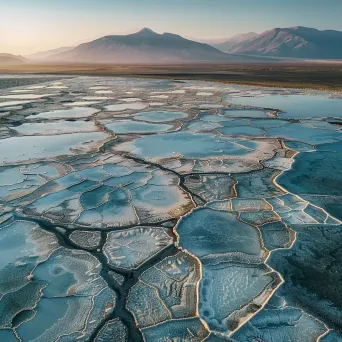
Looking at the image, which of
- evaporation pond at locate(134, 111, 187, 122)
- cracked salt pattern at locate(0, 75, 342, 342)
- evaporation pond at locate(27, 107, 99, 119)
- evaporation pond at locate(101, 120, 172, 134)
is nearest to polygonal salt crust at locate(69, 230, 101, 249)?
cracked salt pattern at locate(0, 75, 342, 342)

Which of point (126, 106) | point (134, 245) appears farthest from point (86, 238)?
point (126, 106)

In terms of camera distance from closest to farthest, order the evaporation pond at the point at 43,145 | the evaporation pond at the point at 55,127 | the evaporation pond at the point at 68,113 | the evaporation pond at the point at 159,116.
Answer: the evaporation pond at the point at 43,145, the evaporation pond at the point at 55,127, the evaporation pond at the point at 159,116, the evaporation pond at the point at 68,113

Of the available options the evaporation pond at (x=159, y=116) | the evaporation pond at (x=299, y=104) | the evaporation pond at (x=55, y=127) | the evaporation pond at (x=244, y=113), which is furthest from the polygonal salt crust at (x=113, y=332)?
the evaporation pond at (x=299, y=104)

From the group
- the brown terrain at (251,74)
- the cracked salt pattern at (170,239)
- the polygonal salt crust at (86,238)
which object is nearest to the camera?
the cracked salt pattern at (170,239)

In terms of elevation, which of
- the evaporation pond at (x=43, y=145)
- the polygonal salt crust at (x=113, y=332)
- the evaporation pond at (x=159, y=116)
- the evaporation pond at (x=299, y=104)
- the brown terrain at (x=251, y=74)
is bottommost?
the brown terrain at (x=251, y=74)

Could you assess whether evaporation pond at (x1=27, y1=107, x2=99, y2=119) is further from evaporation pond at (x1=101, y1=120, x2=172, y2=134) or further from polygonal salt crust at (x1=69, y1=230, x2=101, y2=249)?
polygonal salt crust at (x1=69, y1=230, x2=101, y2=249)

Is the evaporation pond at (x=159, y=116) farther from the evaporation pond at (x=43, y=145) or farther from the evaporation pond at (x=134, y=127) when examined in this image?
the evaporation pond at (x=43, y=145)
